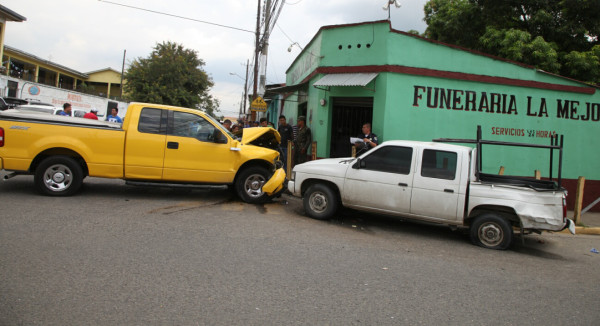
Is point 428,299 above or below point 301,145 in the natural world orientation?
below

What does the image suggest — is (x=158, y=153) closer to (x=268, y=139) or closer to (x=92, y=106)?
(x=268, y=139)

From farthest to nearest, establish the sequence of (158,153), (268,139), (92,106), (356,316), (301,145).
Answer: (92,106), (301,145), (268,139), (158,153), (356,316)

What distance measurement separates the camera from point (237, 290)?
3.91 m

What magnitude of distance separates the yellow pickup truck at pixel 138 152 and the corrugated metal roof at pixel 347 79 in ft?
10.7

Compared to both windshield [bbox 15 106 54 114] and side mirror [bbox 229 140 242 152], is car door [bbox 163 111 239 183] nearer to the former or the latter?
side mirror [bbox 229 140 242 152]

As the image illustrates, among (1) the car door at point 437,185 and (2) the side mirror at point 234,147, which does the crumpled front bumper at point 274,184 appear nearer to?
(2) the side mirror at point 234,147

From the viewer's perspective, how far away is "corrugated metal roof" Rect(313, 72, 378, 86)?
10555mm

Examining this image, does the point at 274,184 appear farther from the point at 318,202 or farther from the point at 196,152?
the point at 196,152

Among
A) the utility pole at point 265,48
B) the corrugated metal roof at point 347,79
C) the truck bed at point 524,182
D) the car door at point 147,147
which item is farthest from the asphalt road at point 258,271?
the utility pole at point 265,48

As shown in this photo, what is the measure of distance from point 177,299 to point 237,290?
0.57 m

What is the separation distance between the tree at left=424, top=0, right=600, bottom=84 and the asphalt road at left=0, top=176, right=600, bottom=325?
8531 mm

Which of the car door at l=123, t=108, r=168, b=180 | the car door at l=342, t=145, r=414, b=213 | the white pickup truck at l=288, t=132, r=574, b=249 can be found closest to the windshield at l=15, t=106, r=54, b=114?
the car door at l=123, t=108, r=168, b=180

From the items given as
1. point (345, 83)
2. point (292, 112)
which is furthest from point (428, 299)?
point (292, 112)

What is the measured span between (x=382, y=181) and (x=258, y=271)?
3308 millimetres
